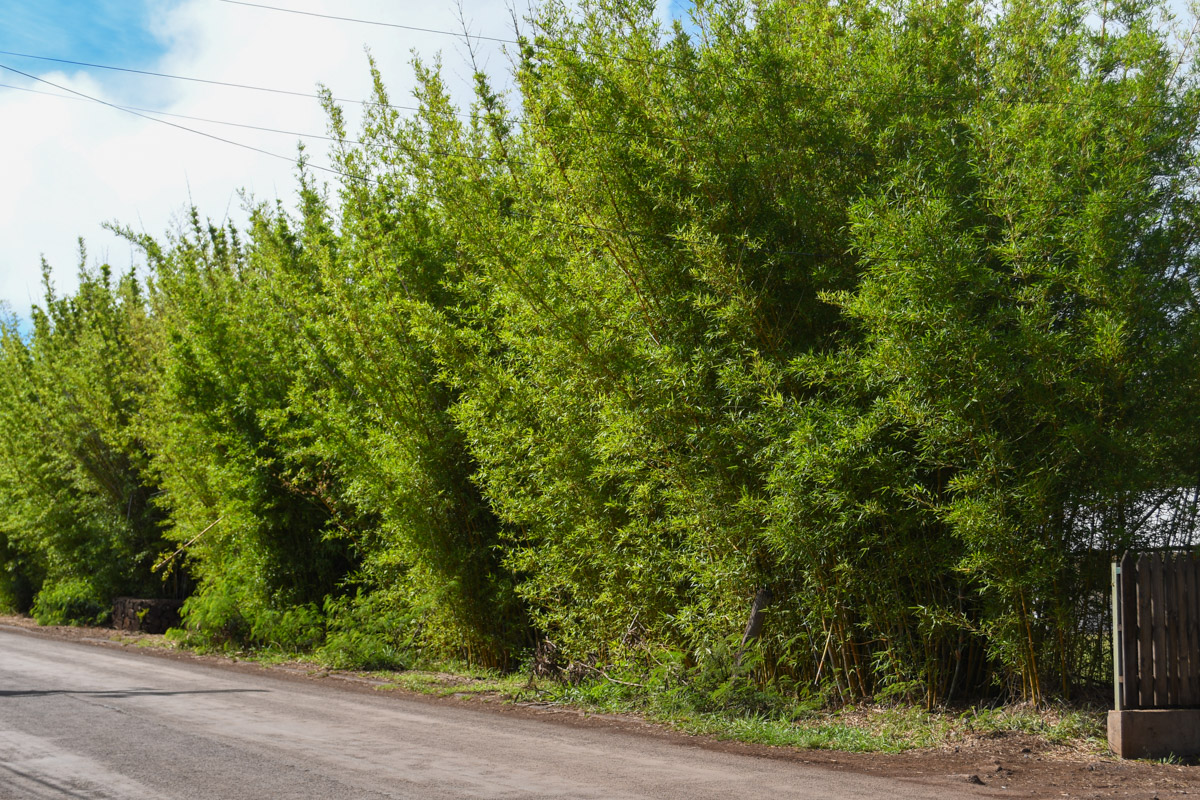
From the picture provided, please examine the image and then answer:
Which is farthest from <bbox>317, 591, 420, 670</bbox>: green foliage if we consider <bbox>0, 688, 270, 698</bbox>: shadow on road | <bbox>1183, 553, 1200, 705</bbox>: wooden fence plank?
<bbox>1183, 553, 1200, 705</bbox>: wooden fence plank

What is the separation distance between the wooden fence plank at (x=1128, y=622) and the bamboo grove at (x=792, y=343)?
1.03 ft

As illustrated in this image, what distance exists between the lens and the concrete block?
178 inches

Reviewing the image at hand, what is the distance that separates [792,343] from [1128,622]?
233cm

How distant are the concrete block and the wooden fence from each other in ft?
0.22

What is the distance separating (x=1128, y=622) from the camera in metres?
4.65

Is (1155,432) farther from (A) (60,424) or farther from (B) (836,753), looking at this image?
(A) (60,424)

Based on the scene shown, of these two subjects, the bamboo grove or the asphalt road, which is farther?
the bamboo grove

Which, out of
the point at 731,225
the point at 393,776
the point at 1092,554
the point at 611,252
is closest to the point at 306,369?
the point at 611,252

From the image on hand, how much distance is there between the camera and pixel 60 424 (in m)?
14.4

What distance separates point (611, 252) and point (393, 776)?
10.9 feet

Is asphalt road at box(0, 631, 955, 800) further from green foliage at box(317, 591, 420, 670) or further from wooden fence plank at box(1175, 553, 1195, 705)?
green foliage at box(317, 591, 420, 670)

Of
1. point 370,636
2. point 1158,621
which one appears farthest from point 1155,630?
point 370,636

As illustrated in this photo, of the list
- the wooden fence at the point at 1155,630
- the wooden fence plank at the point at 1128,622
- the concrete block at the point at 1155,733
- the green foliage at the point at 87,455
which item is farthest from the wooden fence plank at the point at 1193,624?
the green foliage at the point at 87,455

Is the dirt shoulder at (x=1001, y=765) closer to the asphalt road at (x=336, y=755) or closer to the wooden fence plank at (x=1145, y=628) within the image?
the asphalt road at (x=336, y=755)
